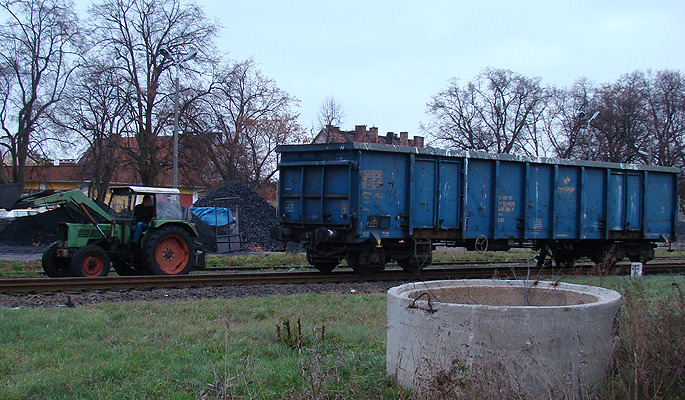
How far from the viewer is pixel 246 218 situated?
79.9 feet

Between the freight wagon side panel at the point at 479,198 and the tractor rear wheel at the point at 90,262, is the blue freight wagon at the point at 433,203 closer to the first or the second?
the freight wagon side panel at the point at 479,198

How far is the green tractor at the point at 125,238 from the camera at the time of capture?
11.7m

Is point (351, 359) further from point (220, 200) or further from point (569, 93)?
point (569, 93)

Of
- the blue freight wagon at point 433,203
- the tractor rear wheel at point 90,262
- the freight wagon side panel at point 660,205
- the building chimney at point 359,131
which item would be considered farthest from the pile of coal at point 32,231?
the building chimney at point 359,131

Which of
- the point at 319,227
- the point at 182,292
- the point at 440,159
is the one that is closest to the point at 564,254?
the point at 440,159

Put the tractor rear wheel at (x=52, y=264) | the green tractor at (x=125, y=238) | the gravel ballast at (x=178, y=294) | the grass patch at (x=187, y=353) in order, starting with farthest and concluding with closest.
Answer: the tractor rear wheel at (x=52, y=264) → the green tractor at (x=125, y=238) → the gravel ballast at (x=178, y=294) → the grass patch at (x=187, y=353)

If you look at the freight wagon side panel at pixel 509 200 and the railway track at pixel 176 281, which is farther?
the freight wagon side panel at pixel 509 200

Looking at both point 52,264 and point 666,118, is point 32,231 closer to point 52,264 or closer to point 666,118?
point 52,264

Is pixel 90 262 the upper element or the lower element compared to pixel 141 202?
lower

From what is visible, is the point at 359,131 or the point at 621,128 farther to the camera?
the point at 359,131

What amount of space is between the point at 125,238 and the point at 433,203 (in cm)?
704

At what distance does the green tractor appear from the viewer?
1171cm

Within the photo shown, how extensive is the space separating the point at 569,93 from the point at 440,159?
41.1 m

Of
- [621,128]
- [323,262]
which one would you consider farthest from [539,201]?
[621,128]
